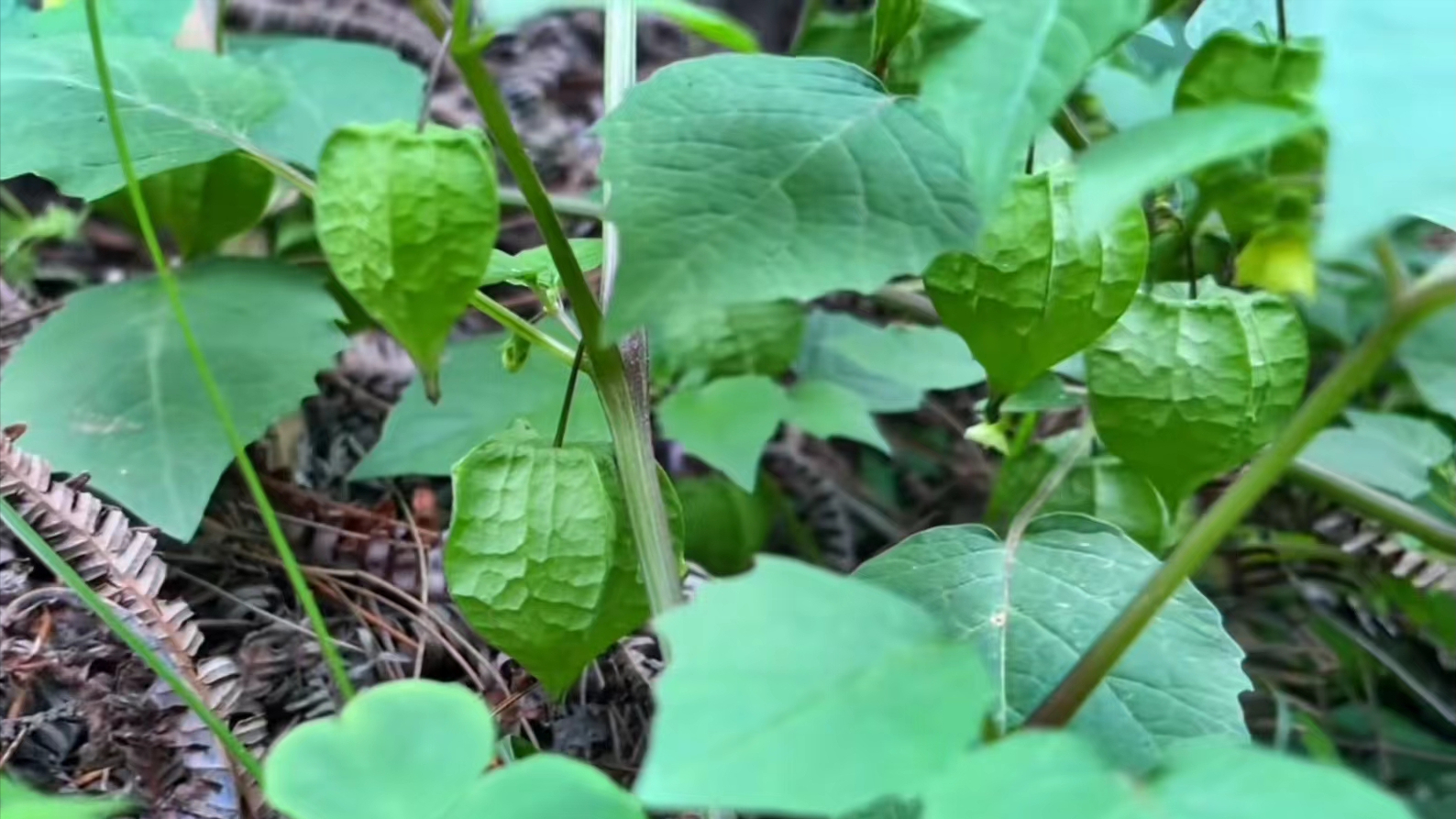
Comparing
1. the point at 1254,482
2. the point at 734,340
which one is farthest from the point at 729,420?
the point at 1254,482

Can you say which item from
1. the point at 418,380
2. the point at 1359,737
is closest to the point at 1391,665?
the point at 1359,737

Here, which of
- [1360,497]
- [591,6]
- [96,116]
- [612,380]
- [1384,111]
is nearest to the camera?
[1384,111]

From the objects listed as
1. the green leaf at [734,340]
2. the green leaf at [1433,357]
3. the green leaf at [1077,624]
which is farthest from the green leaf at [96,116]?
the green leaf at [1433,357]

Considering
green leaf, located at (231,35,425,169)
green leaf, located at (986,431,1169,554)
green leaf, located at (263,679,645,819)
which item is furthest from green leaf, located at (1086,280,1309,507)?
green leaf, located at (231,35,425,169)

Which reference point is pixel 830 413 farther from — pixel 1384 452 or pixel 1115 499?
pixel 1384 452

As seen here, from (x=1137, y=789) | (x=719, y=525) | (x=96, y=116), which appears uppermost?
(x=96, y=116)

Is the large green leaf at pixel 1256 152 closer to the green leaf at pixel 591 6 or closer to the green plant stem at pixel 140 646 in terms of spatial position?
the green leaf at pixel 591 6

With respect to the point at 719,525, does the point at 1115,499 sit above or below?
above

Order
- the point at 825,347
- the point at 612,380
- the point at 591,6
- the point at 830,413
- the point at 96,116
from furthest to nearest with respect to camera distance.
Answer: the point at 825,347, the point at 830,413, the point at 96,116, the point at 612,380, the point at 591,6
